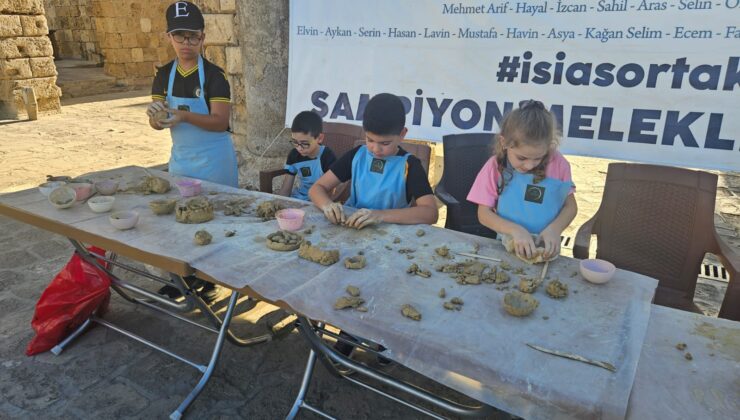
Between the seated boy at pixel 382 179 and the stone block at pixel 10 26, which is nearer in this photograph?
the seated boy at pixel 382 179

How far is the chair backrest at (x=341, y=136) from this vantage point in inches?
149

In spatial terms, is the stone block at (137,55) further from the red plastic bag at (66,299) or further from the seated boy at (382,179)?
the seated boy at (382,179)

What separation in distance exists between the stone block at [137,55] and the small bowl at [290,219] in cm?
1363

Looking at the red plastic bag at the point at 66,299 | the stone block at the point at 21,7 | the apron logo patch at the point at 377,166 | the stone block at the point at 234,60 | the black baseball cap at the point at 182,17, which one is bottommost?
the red plastic bag at the point at 66,299

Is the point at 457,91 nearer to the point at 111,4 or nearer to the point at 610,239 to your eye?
the point at 610,239

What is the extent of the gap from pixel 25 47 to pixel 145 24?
5.16 m

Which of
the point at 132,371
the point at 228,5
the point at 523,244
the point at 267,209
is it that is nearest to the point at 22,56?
the point at 228,5

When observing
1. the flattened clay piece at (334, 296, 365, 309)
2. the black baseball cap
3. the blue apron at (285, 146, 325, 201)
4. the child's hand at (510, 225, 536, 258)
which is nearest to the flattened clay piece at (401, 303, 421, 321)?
the flattened clay piece at (334, 296, 365, 309)

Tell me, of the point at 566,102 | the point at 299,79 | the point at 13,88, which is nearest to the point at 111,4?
the point at 13,88

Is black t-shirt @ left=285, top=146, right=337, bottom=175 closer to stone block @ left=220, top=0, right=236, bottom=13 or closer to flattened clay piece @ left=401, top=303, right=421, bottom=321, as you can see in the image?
flattened clay piece @ left=401, top=303, right=421, bottom=321

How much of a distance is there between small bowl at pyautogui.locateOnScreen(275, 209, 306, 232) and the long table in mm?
72

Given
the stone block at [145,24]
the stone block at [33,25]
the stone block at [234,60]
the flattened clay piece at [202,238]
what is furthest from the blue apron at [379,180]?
the stone block at [145,24]

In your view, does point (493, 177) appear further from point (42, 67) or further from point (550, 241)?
point (42, 67)

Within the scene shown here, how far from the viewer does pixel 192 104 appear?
300cm
